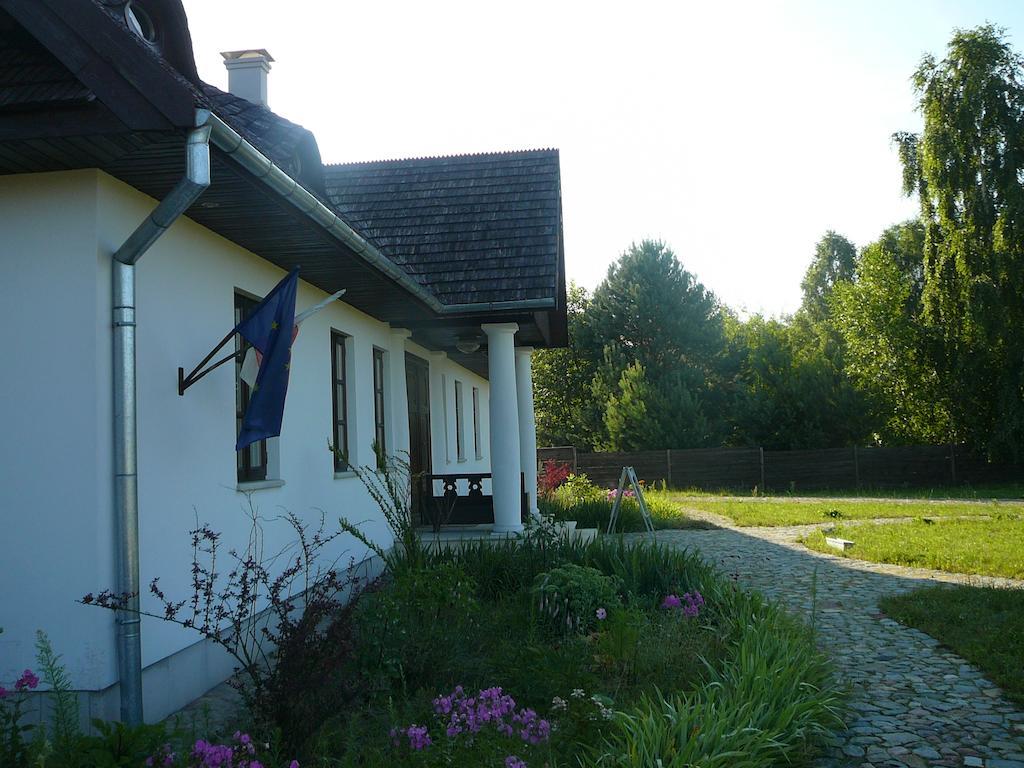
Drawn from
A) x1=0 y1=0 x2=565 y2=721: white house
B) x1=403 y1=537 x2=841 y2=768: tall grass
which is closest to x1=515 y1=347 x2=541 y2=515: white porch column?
x1=0 y1=0 x2=565 y2=721: white house

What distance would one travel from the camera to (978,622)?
7.27 meters

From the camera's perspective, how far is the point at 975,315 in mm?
25016

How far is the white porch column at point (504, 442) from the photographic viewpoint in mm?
11125

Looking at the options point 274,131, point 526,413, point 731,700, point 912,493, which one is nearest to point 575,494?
point 526,413

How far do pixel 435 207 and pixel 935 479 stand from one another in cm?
2157

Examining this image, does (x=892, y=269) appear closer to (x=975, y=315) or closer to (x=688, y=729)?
(x=975, y=315)

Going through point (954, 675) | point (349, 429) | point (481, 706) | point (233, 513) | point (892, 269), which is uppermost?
point (892, 269)

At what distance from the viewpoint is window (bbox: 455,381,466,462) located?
18.0 meters

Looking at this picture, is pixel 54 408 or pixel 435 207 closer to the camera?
pixel 54 408

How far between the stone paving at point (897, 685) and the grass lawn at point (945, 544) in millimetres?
514

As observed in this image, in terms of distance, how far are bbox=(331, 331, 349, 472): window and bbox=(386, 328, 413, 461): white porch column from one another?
1.58 m

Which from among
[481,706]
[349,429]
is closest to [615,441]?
[349,429]

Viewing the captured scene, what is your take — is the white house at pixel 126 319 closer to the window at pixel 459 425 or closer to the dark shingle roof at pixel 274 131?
the dark shingle roof at pixel 274 131

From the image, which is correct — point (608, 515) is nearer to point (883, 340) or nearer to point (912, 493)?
point (912, 493)
